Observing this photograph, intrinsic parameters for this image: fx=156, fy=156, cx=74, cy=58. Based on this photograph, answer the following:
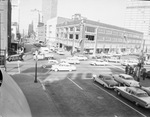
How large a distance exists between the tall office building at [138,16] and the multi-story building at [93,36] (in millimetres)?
84214

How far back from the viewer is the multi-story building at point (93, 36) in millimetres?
53500

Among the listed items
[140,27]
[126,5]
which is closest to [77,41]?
[140,27]

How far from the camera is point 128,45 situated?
78.8 metres

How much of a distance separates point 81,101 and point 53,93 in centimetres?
309

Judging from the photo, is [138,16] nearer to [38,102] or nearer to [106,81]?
[106,81]

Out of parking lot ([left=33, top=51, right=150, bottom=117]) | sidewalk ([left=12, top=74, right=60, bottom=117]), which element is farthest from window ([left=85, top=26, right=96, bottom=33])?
sidewalk ([left=12, top=74, right=60, bottom=117])

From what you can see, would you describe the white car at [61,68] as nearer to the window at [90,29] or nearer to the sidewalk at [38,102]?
the sidewalk at [38,102]

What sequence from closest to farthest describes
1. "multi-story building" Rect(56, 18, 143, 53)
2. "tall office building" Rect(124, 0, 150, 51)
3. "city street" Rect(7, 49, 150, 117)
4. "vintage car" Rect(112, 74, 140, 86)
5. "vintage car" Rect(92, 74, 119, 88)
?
"city street" Rect(7, 49, 150, 117) < "vintage car" Rect(92, 74, 119, 88) < "vintage car" Rect(112, 74, 140, 86) < "multi-story building" Rect(56, 18, 143, 53) < "tall office building" Rect(124, 0, 150, 51)

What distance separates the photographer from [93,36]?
5631 cm

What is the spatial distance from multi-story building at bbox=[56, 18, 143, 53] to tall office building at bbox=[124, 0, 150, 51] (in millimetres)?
84214

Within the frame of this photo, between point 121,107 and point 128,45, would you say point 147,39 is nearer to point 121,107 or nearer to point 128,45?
point 128,45

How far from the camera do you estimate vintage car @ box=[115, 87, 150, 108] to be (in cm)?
1242

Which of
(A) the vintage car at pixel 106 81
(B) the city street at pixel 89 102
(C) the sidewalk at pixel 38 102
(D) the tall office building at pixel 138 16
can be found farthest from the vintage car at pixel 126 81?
(D) the tall office building at pixel 138 16

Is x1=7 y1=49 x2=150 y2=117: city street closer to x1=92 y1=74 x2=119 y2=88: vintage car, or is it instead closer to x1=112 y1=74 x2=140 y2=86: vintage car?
x1=92 y1=74 x2=119 y2=88: vintage car
